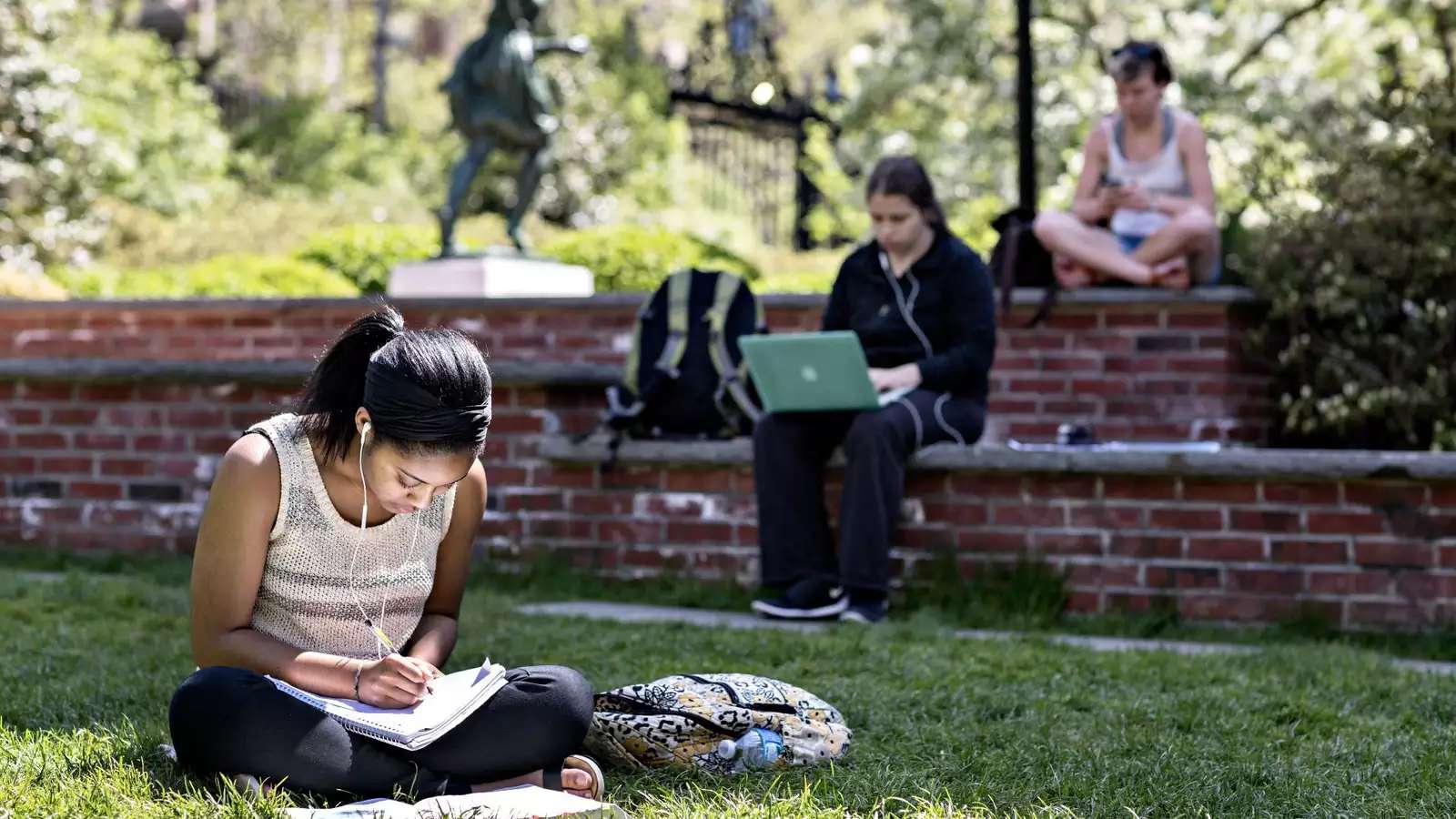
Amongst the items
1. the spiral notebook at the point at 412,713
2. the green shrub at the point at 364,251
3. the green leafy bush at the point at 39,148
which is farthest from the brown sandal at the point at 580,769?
the green leafy bush at the point at 39,148

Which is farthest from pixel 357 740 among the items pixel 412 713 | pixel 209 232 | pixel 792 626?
pixel 209 232

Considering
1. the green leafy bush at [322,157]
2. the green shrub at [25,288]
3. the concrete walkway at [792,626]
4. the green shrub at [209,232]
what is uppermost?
the green leafy bush at [322,157]

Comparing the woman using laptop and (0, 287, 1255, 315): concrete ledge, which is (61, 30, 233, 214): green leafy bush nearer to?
(0, 287, 1255, 315): concrete ledge

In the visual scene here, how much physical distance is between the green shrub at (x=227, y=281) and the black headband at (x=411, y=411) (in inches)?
290

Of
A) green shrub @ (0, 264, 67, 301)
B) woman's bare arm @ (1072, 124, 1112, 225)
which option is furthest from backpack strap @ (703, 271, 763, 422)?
green shrub @ (0, 264, 67, 301)

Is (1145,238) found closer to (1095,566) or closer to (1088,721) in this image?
(1095,566)

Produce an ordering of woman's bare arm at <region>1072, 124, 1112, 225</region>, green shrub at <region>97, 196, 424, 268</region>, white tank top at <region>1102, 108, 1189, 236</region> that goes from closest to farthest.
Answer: white tank top at <region>1102, 108, 1189, 236</region> → woman's bare arm at <region>1072, 124, 1112, 225</region> → green shrub at <region>97, 196, 424, 268</region>

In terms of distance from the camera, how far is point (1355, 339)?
6859 mm

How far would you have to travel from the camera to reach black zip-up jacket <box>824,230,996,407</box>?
6000mm

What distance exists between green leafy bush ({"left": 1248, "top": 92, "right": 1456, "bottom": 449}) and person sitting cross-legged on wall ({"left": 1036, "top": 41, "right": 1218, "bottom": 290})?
12.6 inches

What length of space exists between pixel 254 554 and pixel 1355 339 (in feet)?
16.2

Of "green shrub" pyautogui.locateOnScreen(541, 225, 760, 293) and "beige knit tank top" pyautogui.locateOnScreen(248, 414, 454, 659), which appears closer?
"beige knit tank top" pyautogui.locateOnScreen(248, 414, 454, 659)

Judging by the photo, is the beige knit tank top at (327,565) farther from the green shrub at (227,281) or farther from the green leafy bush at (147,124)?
the green leafy bush at (147,124)

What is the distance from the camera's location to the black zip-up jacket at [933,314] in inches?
236
